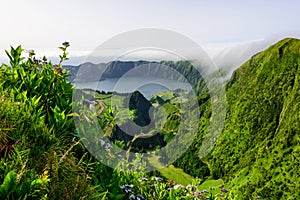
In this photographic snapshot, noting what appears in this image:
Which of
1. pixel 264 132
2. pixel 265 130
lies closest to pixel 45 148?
pixel 265 130

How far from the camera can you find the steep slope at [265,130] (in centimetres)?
6644

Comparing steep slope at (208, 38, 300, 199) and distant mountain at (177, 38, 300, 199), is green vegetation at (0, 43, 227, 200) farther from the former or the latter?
distant mountain at (177, 38, 300, 199)

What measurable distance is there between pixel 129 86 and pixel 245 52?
13457cm

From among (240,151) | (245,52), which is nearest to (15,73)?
(240,151)

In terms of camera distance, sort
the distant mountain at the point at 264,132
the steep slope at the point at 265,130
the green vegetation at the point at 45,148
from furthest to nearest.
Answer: the distant mountain at the point at 264,132
the steep slope at the point at 265,130
the green vegetation at the point at 45,148

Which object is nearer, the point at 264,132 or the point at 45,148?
the point at 45,148

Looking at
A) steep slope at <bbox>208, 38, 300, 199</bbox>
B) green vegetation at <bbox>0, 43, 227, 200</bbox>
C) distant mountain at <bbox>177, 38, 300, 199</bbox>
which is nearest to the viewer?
green vegetation at <bbox>0, 43, 227, 200</bbox>

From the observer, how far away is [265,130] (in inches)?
3179

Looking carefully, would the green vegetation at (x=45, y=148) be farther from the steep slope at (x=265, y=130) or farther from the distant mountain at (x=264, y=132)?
the distant mountain at (x=264, y=132)

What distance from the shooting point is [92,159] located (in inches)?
141

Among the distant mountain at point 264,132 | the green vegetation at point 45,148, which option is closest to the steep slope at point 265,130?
the distant mountain at point 264,132

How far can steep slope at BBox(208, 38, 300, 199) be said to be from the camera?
6644 centimetres

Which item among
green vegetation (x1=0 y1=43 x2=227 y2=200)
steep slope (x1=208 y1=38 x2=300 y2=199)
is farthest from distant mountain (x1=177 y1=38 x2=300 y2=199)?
green vegetation (x1=0 y1=43 x2=227 y2=200)

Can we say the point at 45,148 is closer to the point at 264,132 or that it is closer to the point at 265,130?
the point at 265,130
